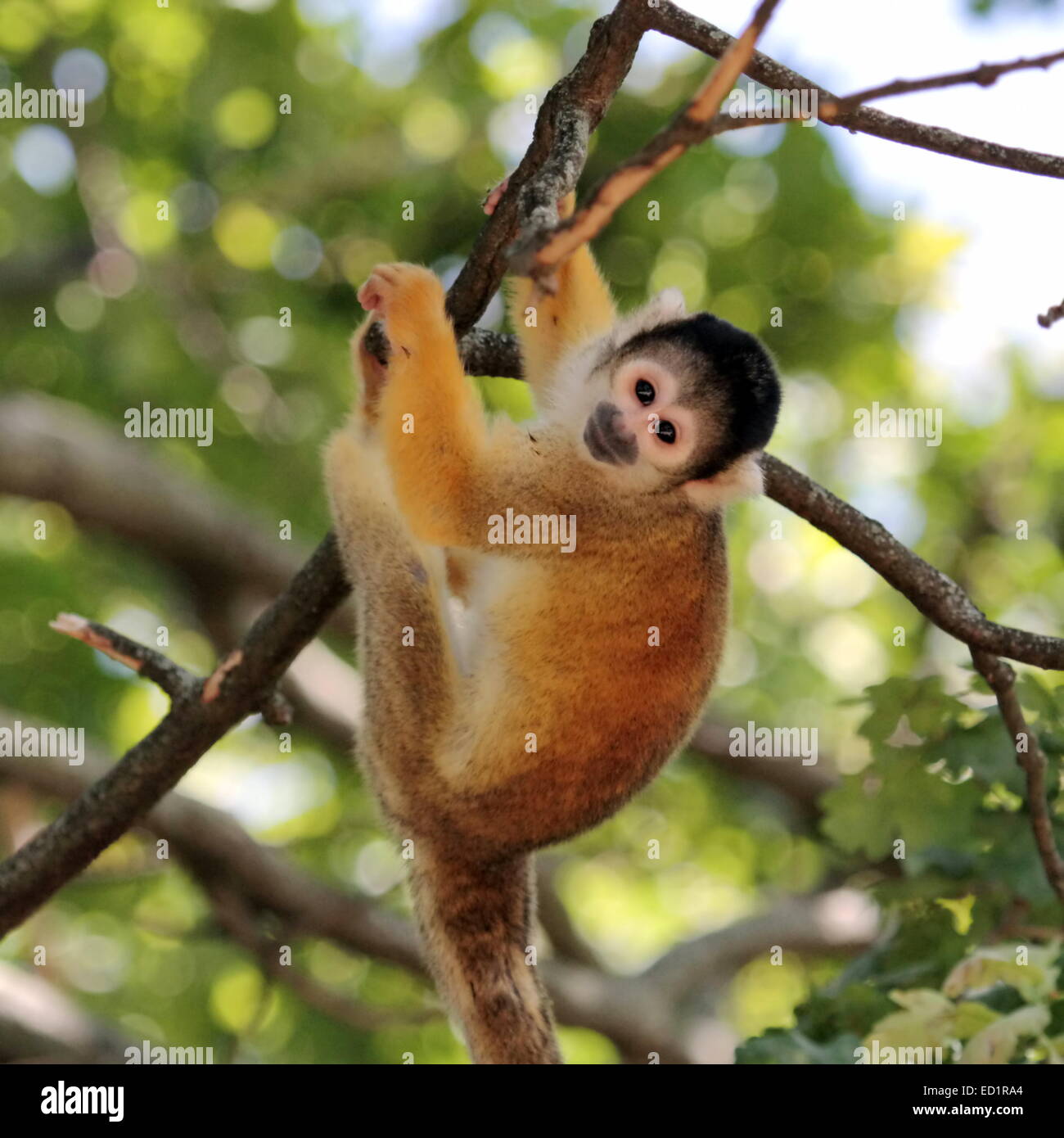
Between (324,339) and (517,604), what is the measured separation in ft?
19.8

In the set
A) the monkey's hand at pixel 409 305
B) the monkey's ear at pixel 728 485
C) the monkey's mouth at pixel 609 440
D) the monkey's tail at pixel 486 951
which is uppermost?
the monkey's hand at pixel 409 305

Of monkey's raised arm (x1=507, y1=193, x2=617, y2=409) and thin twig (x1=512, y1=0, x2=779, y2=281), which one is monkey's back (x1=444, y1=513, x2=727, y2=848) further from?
thin twig (x1=512, y1=0, x2=779, y2=281)

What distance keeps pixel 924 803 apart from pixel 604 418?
157 cm

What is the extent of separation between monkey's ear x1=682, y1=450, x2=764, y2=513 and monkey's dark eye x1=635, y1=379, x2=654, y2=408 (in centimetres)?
30

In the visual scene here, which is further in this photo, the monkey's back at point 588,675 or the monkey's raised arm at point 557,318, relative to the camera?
the monkey's raised arm at point 557,318

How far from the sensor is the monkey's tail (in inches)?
159

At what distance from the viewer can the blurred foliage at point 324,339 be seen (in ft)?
30.1

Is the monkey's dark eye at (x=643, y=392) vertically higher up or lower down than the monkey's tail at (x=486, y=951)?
higher up

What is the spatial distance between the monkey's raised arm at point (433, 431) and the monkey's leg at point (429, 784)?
0.49ft

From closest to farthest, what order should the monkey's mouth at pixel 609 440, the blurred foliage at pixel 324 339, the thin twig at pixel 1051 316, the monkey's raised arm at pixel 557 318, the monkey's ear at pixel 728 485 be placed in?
the thin twig at pixel 1051 316
the monkey's ear at pixel 728 485
the monkey's mouth at pixel 609 440
the monkey's raised arm at pixel 557 318
the blurred foliage at pixel 324 339

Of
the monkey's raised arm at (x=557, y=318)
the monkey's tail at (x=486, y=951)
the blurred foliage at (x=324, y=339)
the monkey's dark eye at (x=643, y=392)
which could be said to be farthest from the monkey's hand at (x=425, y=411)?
the blurred foliage at (x=324, y=339)

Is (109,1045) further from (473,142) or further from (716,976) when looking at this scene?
(473,142)

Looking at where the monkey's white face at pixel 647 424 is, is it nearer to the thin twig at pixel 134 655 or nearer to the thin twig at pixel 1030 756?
the thin twig at pixel 1030 756
